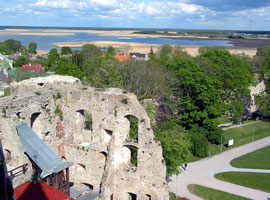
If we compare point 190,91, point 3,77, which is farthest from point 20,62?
point 190,91

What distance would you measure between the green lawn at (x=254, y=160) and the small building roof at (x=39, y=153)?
67.0ft

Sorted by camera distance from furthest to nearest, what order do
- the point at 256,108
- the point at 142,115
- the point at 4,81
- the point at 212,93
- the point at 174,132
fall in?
the point at 4,81, the point at 256,108, the point at 212,93, the point at 174,132, the point at 142,115

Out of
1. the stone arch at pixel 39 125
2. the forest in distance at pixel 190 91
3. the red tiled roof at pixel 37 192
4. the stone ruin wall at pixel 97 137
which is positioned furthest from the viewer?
the forest in distance at pixel 190 91

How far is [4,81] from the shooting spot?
56.2m

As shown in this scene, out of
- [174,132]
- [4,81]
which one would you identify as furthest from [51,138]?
[4,81]

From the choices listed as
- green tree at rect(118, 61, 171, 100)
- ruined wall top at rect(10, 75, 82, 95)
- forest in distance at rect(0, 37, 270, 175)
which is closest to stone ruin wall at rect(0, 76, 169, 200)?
ruined wall top at rect(10, 75, 82, 95)

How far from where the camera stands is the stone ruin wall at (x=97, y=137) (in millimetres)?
17312

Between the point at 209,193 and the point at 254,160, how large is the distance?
32.8 feet

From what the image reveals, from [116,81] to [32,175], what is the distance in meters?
21.0

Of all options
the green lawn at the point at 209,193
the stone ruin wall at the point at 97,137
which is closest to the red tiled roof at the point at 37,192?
the stone ruin wall at the point at 97,137

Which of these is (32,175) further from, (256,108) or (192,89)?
(256,108)

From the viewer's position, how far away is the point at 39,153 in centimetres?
1588

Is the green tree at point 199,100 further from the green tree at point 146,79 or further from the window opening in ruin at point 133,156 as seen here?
the window opening in ruin at point 133,156

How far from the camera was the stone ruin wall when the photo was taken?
17.3m
